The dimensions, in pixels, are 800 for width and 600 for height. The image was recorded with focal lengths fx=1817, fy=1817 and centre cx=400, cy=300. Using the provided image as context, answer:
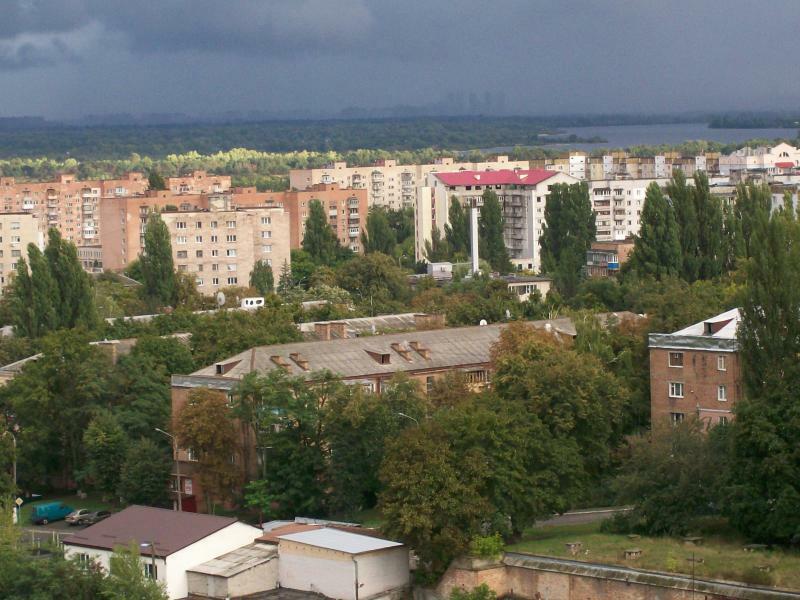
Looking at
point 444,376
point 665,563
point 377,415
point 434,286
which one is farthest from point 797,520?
point 434,286

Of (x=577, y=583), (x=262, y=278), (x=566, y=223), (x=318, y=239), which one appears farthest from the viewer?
(x=318, y=239)

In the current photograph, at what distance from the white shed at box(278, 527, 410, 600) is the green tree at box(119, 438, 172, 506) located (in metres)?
11.0

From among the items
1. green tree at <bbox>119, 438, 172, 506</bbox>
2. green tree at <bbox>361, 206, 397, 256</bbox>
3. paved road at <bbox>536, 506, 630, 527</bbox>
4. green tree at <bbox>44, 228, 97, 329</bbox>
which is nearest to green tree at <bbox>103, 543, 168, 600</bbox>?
paved road at <bbox>536, 506, 630, 527</bbox>

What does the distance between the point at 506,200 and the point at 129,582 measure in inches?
3769

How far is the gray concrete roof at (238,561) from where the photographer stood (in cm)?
4097

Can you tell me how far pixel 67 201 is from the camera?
16300 cm

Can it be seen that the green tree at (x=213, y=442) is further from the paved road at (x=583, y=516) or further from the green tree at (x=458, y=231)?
the green tree at (x=458, y=231)

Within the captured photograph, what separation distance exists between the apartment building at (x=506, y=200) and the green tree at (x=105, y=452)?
72.5 metres

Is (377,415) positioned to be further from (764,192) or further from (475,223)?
(475,223)

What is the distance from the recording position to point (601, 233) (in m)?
136

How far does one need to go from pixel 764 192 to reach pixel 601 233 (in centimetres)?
5514

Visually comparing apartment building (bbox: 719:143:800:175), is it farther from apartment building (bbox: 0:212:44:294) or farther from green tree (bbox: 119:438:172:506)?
green tree (bbox: 119:438:172:506)

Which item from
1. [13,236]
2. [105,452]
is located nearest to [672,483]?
[105,452]

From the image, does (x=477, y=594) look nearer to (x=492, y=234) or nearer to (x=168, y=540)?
(x=168, y=540)
